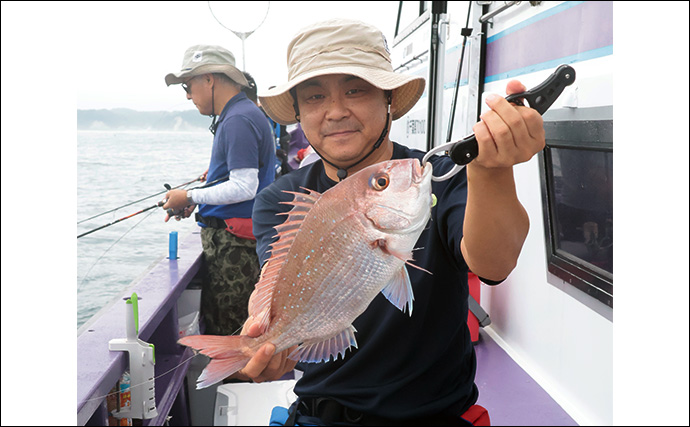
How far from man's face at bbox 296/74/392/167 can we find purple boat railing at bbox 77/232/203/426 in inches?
18.0

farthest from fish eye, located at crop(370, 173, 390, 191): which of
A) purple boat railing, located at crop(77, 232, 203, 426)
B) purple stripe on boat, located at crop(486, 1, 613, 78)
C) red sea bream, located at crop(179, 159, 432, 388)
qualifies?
purple stripe on boat, located at crop(486, 1, 613, 78)

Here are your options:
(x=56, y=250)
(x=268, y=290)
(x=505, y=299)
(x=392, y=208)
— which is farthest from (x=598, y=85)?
(x=56, y=250)

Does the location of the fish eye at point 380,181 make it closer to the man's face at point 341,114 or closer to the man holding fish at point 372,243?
the man holding fish at point 372,243

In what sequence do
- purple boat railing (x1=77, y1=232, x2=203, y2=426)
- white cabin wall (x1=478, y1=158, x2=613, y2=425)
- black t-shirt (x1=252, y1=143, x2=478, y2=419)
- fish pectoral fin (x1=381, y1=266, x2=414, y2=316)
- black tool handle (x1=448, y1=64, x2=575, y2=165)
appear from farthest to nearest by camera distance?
white cabin wall (x1=478, y1=158, x2=613, y2=425)
black t-shirt (x1=252, y1=143, x2=478, y2=419)
purple boat railing (x1=77, y1=232, x2=203, y2=426)
fish pectoral fin (x1=381, y1=266, x2=414, y2=316)
black tool handle (x1=448, y1=64, x2=575, y2=165)

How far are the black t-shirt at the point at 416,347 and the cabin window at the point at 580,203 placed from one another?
2.11ft

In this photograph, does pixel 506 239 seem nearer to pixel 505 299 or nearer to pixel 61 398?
pixel 61 398

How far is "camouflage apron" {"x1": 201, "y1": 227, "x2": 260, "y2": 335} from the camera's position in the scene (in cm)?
119

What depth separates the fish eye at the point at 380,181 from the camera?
713 mm

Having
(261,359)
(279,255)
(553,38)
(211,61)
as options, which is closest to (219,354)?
(261,359)

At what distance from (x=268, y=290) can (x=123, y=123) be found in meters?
0.44

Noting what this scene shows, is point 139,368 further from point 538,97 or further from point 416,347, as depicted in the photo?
point 538,97

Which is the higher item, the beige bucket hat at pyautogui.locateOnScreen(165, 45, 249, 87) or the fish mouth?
the beige bucket hat at pyautogui.locateOnScreen(165, 45, 249, 87)

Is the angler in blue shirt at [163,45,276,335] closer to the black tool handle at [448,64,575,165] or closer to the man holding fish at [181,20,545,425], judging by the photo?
the man holding fish at [181,20,545,425]

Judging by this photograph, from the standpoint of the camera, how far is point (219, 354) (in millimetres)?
687
